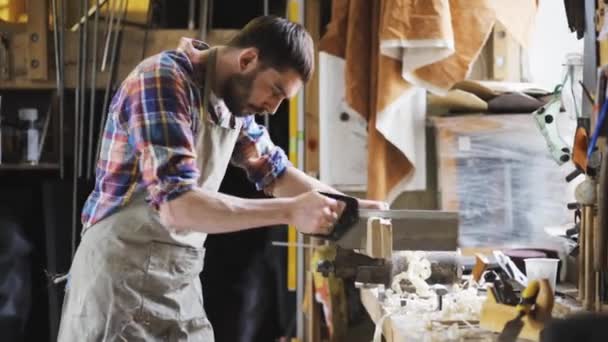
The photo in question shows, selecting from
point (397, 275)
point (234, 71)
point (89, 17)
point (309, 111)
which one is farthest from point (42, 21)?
point (397, 275)

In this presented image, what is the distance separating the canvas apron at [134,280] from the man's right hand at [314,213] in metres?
0.34

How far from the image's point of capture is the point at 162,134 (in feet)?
5.36

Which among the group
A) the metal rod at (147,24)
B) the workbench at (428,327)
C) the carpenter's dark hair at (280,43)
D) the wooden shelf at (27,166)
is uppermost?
the metal rod at (147,24)

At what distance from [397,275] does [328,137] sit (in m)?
0.77

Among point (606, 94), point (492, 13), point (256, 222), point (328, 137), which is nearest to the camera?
point (256, 222)

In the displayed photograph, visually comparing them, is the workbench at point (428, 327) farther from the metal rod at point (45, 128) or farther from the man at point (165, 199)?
the metal rod at point (45, 128)

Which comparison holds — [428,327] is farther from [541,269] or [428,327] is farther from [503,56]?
[503,56]

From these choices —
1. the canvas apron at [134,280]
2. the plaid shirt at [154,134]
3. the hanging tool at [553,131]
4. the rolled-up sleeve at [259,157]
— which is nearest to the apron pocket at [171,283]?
the canvas apron at [134,280]

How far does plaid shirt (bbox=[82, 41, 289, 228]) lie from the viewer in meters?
1.63

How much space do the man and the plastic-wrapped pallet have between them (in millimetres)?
832

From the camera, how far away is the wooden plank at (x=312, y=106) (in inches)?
117

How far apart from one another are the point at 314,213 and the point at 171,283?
1.40 ft

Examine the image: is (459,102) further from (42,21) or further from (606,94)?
(42,21)

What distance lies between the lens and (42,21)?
299 cm
